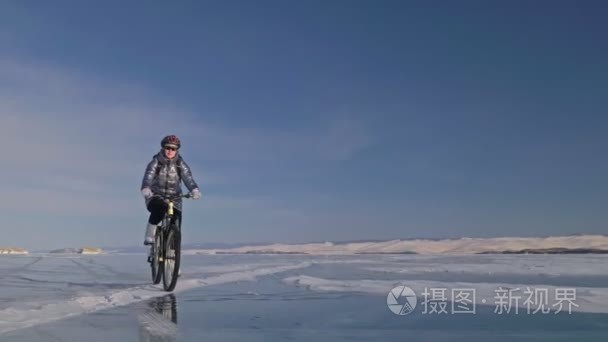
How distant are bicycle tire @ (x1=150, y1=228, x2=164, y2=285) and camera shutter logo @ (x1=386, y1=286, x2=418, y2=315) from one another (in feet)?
11.2

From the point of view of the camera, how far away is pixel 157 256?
738cm

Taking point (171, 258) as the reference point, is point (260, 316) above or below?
below

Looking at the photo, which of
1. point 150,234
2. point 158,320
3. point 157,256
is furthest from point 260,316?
point 150,234

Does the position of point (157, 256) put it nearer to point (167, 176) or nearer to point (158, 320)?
point (167, 176)

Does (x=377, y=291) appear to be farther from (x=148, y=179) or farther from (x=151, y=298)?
(x=148, y=179)

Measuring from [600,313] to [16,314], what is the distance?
5.50 meters

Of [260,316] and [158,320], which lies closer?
[158,320]

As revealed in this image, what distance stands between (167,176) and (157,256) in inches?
49.9

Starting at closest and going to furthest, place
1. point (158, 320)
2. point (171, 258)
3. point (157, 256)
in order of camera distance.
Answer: point (158, 320) < point (171, 258) < point (157, 256)

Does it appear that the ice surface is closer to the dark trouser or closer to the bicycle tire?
the bicycle tire

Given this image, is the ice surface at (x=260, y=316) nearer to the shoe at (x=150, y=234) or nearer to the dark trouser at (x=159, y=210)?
the shoe at (x=150, y=234)

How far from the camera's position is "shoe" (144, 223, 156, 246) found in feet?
25.2

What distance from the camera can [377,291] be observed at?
6.49 metres

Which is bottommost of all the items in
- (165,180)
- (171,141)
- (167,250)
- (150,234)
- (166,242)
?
(167,250)
